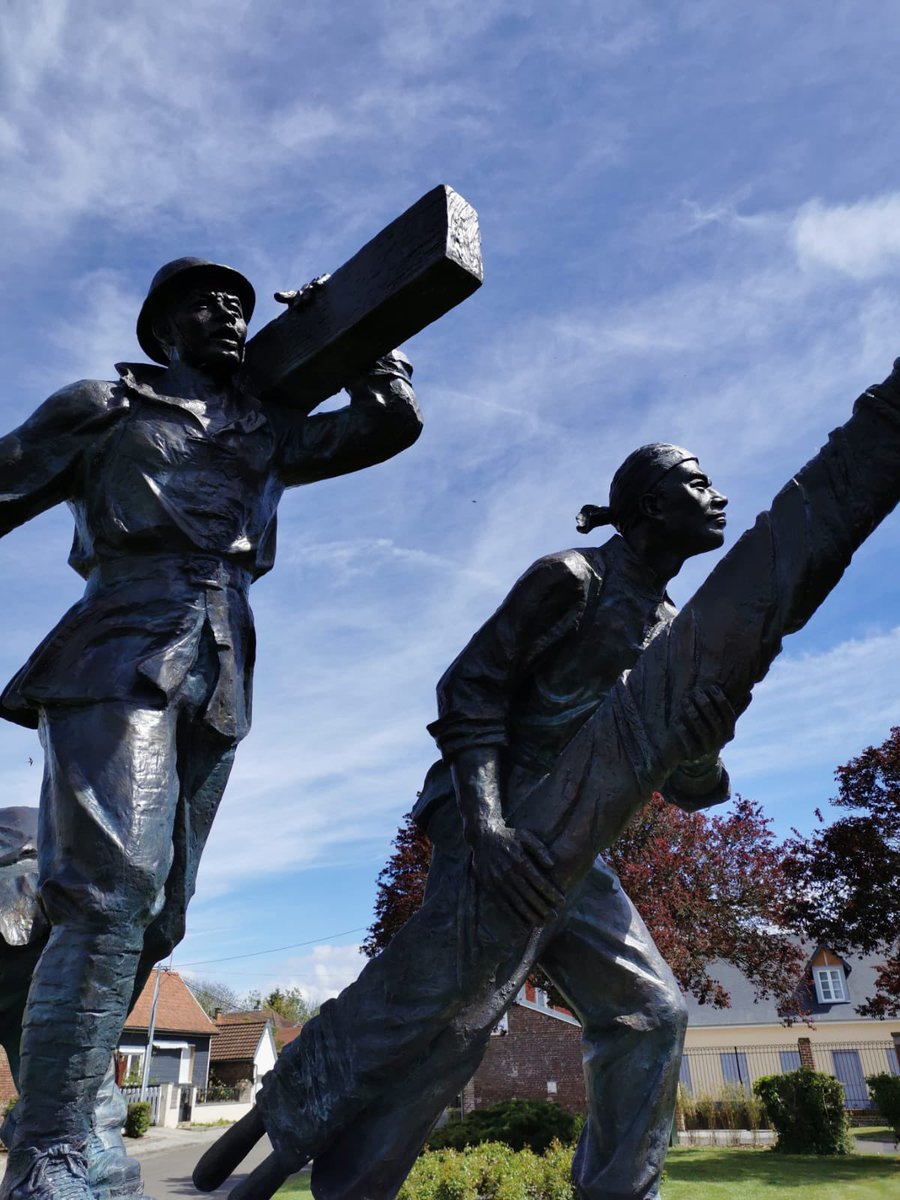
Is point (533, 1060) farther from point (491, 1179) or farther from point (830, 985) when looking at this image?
point (491, 1179)

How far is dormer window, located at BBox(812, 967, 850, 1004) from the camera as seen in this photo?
36094mm

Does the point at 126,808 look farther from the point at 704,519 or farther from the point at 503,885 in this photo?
the point at 704,519

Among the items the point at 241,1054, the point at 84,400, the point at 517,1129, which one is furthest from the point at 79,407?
the point at 241,1054

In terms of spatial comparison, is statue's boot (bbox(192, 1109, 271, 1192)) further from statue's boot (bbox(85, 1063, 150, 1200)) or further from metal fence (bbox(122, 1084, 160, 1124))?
metal fence (bbox(122, 1084, 160, 1124))

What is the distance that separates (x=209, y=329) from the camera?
120 inches

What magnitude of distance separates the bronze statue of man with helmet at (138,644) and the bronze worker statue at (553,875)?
486 millimetres

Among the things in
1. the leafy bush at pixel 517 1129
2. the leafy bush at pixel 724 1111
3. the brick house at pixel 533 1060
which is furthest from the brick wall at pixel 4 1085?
the leafy bush at pixel 724 1111

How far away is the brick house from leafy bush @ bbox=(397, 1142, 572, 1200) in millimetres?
14439

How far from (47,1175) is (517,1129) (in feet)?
48.0

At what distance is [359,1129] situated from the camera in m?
2.41

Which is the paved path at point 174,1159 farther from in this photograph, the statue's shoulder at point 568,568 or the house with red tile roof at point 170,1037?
the statue's shoulder at point 568,568

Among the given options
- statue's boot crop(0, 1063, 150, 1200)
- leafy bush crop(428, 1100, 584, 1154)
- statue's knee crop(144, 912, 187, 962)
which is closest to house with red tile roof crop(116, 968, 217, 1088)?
leafy bush crop(428, 1100, 584, 1154)

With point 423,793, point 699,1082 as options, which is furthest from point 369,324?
point 699,1082

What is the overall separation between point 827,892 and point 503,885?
1712cm
